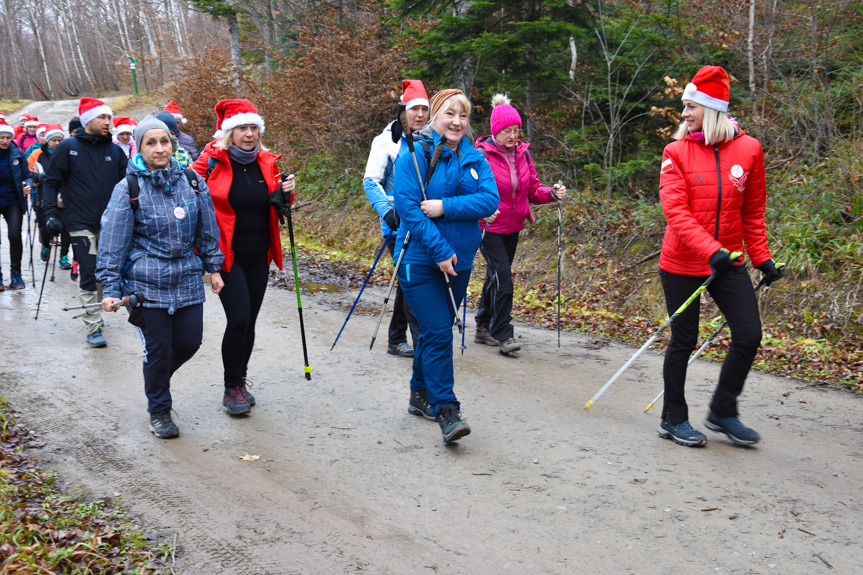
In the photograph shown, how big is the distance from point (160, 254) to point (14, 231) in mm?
6678

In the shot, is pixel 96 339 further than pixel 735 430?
Yes

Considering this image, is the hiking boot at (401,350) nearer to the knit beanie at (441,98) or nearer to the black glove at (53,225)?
the knit beanie at (441,98)

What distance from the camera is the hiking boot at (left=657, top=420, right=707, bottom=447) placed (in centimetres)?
488

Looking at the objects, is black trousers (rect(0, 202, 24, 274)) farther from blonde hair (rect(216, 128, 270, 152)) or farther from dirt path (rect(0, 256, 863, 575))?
blonde hair (rect(216, 128, 270, 152))

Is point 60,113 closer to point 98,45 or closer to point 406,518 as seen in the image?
point 98,45

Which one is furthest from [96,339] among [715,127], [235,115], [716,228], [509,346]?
[715,127]

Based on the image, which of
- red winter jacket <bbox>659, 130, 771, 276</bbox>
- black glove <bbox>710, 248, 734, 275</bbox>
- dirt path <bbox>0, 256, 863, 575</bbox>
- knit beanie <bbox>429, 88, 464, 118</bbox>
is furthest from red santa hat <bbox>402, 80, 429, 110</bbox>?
black glove <bbox>710, 248, 734, 275</bbox>

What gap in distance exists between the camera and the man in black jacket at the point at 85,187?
773 centimetres

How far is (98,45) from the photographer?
55281 mm

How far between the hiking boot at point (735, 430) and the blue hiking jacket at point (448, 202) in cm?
210

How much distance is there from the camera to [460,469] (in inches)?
183

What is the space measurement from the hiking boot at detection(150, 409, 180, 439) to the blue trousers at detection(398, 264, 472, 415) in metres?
1.93

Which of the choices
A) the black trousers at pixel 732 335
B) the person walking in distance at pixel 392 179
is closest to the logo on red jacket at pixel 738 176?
the black trousers at pixel 732 335

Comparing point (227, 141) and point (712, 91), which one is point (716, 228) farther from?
point (227, 141)
